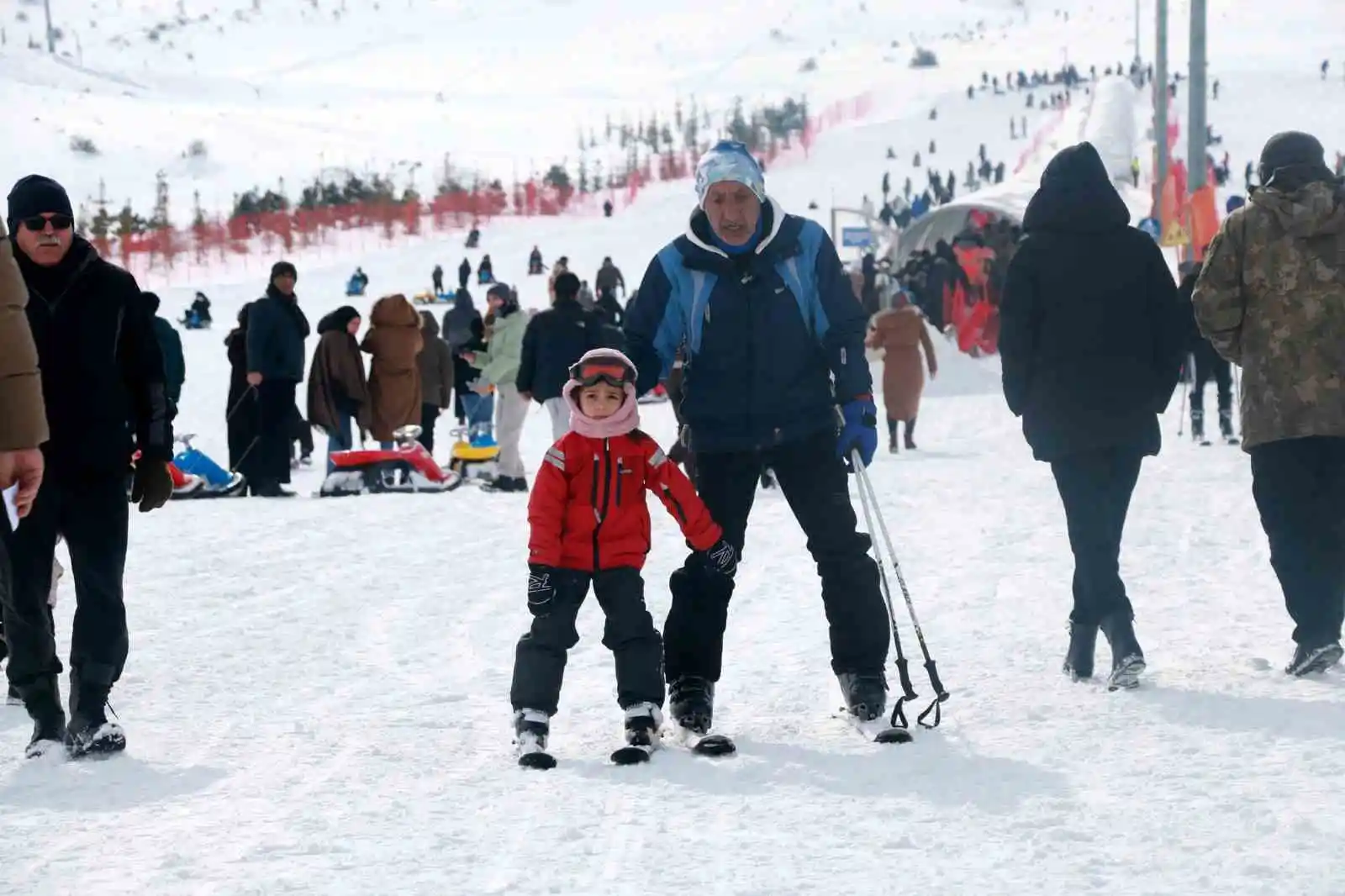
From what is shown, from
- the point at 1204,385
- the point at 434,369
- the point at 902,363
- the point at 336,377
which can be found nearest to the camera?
the point at 336,377

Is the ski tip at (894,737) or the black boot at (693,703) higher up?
the black boot at (693,703)

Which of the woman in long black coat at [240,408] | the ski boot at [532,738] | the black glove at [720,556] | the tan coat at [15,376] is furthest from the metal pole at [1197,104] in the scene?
the tan coat at [15,376]

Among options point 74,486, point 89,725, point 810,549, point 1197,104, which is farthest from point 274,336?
point 1197,104

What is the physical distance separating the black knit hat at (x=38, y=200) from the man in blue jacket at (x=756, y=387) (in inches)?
59.7

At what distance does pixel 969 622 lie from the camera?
7414mm

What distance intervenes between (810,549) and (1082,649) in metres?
1.09

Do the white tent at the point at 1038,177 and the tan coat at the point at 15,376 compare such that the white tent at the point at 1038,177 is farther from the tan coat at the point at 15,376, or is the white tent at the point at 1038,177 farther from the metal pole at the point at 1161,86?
the tan coat at the point at 15,376

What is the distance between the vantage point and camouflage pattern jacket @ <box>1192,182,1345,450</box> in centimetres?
600

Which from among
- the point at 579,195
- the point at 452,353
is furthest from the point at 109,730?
the point at 579,195

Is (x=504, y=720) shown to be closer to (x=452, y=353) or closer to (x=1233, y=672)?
(x=1233, y=672)

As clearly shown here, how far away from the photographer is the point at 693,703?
5.37 metres

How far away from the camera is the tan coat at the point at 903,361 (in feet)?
53.6

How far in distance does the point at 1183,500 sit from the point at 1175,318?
5411 mm

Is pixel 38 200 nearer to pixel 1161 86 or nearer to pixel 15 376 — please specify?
pixel 15 376
